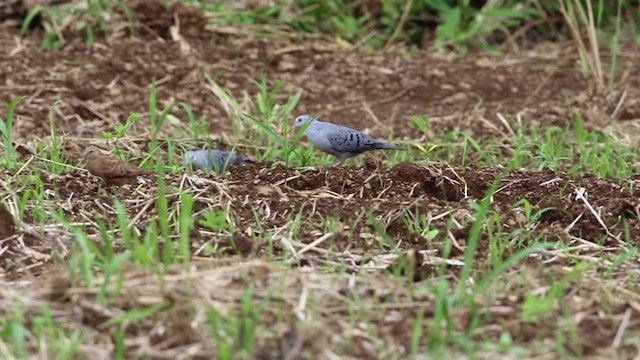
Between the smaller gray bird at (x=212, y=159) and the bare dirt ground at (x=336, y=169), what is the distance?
0.36m

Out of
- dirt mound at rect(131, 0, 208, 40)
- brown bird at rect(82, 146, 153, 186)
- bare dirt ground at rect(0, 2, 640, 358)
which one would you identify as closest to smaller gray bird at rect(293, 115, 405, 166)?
bare dirt ground at rect(0, 2, 640, 358)

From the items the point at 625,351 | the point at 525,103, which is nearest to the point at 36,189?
the point at 625,351

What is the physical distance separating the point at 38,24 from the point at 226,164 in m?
3.54

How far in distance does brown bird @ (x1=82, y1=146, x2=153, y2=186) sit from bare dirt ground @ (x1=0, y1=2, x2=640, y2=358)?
0.08 m

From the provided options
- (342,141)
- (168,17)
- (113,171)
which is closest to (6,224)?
(113,171)

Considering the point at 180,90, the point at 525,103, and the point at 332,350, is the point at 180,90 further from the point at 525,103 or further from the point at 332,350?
the point at 332,350

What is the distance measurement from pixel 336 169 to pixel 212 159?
70 cm

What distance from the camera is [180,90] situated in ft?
23.3

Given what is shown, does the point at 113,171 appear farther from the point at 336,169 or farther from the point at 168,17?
the point at 168,17

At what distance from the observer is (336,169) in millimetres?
4727

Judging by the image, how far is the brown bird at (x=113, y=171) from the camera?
4.54 metres

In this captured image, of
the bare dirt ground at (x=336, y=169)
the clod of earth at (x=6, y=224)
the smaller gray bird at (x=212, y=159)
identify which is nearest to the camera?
the bare dirt ground at (x=336, y=169)

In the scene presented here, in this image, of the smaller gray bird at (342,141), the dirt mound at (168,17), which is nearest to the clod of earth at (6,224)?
the smaller gray bird at (342,141)

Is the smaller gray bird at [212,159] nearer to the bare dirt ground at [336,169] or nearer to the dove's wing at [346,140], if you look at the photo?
the bare dirt ground at [336,169]
